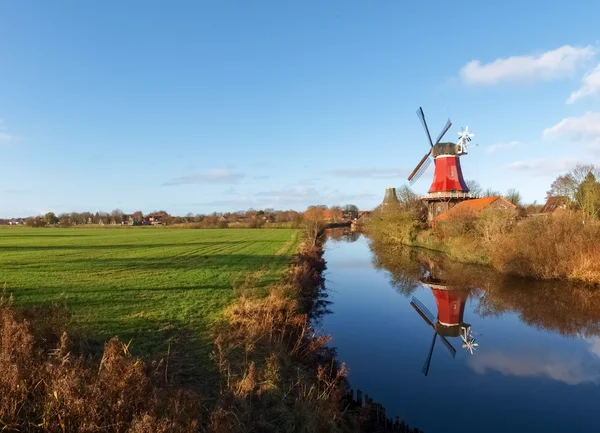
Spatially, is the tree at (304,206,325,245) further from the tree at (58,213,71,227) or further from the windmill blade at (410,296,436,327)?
the tree at (58,213,71,227)

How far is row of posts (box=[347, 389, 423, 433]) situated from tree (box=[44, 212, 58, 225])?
122026 mm

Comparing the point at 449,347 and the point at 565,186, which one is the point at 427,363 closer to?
the point at 449,347

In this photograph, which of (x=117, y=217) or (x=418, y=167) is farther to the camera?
(x=117, y=217)

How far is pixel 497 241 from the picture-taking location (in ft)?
83.7

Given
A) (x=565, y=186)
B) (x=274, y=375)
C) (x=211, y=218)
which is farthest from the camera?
(x=211, y=218)

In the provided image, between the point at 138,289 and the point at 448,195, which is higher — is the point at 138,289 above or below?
below

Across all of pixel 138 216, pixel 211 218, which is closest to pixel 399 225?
pixel 211 218

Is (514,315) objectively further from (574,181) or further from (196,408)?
(574,181)

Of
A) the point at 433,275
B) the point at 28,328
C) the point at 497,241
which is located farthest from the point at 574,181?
the point at 28,328

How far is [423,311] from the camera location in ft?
56.7

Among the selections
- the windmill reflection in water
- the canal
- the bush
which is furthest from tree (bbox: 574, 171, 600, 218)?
the bush

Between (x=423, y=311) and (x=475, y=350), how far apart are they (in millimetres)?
4931

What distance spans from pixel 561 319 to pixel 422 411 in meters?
10.2

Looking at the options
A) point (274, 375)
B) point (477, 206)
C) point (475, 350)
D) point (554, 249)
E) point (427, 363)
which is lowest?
point (475, 350)
